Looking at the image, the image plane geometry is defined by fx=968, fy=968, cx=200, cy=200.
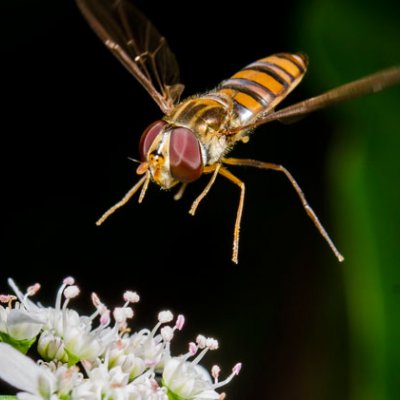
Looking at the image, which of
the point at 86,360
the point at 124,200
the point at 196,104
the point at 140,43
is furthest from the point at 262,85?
the point at 86,360

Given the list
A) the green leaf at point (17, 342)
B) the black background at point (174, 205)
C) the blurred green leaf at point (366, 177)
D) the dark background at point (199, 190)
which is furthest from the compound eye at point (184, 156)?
the black background at point (174, 205)

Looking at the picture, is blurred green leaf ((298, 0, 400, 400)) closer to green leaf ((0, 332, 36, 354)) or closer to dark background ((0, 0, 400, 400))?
dark background ((0, 0, 400, 400))

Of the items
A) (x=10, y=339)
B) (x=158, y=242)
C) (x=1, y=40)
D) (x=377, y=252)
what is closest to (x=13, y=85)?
(x=1, y=40)

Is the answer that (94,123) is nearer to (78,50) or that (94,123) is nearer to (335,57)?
(78,50)

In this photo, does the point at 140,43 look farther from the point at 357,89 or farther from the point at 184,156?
the point at 357,89

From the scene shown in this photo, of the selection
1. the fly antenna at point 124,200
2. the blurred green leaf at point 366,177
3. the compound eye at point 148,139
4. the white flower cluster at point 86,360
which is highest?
the compound eye at point 148,139

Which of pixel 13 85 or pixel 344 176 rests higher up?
pixel 13 85

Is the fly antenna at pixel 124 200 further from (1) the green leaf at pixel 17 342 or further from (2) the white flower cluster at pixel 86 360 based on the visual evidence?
Answer: (1) the green leaf at pixel 17 342
